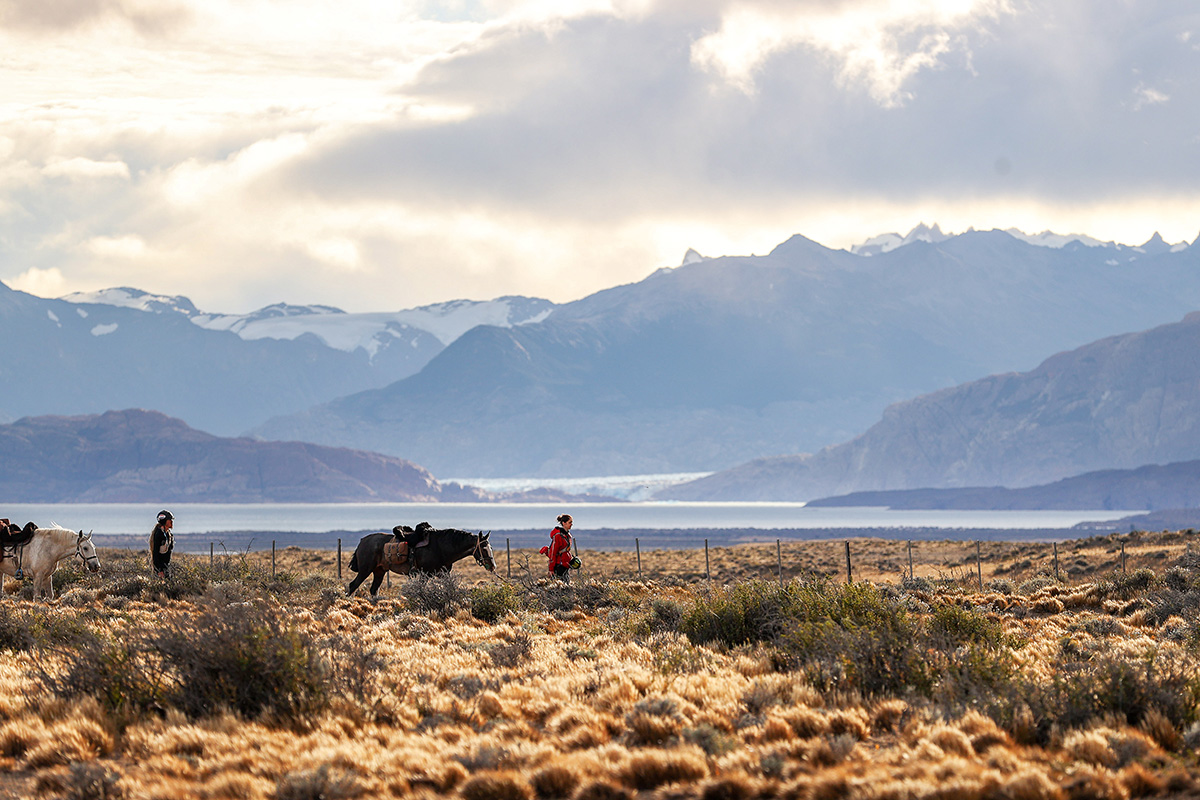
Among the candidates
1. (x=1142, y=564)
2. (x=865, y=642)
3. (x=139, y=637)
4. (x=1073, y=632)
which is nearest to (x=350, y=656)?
(x=139, y=637)

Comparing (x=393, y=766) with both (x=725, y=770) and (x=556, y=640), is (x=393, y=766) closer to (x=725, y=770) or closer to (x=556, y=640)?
(x=725, y=770)

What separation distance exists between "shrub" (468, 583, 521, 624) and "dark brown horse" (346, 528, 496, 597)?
1.44 metres

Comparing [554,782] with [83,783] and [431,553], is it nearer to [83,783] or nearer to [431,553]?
[83,783]

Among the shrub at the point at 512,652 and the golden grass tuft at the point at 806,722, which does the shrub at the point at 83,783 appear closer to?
the golden grass tuft at the point at 806,722

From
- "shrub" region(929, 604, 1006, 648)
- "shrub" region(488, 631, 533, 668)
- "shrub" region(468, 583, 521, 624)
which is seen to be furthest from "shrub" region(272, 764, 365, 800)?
"shrub" region(468, 583, 521, 624)

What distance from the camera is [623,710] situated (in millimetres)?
9750

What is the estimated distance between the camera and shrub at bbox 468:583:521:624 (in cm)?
1917

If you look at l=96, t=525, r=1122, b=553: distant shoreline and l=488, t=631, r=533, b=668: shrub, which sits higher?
l=488, t=631, r=533, b=668: shrub

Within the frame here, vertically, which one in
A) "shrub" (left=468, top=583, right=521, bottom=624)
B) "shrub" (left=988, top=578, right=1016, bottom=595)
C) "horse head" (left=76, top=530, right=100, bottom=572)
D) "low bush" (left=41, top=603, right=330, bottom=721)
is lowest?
"shrub" (left=988, top=578, right=1016, bottom=595)

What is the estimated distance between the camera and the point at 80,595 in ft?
70.3

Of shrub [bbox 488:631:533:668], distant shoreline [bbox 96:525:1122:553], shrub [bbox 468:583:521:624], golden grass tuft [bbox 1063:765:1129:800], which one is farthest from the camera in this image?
distant shoreline [bbox 96:525:1122:553]

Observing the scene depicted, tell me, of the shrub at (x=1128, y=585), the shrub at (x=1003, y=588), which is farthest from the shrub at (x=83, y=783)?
the shrub at (x=1003, y=588)

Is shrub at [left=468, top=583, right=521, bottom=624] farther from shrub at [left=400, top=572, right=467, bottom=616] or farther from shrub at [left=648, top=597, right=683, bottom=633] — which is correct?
shrub at [left=648, top=597, right=683, bottom=633]

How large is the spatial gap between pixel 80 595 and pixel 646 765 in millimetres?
17188
